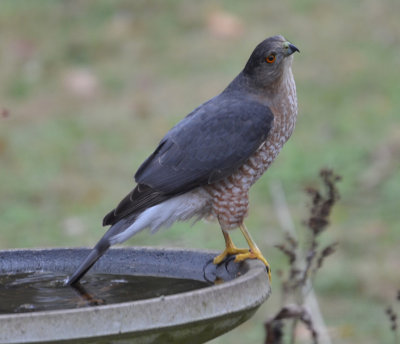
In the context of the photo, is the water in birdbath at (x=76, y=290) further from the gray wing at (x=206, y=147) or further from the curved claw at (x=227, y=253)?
the gray wing at (x=206, y=147)

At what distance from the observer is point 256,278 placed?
255 centimetres

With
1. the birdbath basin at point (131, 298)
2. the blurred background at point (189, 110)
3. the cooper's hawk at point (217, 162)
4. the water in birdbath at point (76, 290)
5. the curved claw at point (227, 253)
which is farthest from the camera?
the blurred background at point (189, 110)

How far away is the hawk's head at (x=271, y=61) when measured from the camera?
3.63 metres

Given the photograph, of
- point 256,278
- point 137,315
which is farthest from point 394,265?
point 137,315

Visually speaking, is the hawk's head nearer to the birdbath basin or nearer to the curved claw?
the curved claw

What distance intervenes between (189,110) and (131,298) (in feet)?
15.9

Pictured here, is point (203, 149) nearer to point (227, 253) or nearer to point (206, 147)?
point (206, 147)

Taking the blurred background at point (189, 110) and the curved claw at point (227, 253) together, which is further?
the blurred background at point (189, 110)

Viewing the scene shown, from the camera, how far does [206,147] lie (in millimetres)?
3387

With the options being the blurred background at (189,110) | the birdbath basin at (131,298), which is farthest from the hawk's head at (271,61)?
the blurred background at (189,110)

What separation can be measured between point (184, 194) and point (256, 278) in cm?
86

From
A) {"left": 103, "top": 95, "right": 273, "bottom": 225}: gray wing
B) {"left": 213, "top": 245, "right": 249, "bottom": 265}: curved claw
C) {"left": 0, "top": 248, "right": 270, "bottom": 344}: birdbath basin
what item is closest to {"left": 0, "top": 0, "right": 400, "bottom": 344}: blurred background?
{"left": 213, "top": 245, "right": 249, "bottom": 265}: curved claw

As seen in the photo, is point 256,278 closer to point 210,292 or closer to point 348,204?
point 210,292

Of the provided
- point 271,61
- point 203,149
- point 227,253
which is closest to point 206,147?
point 203,149
